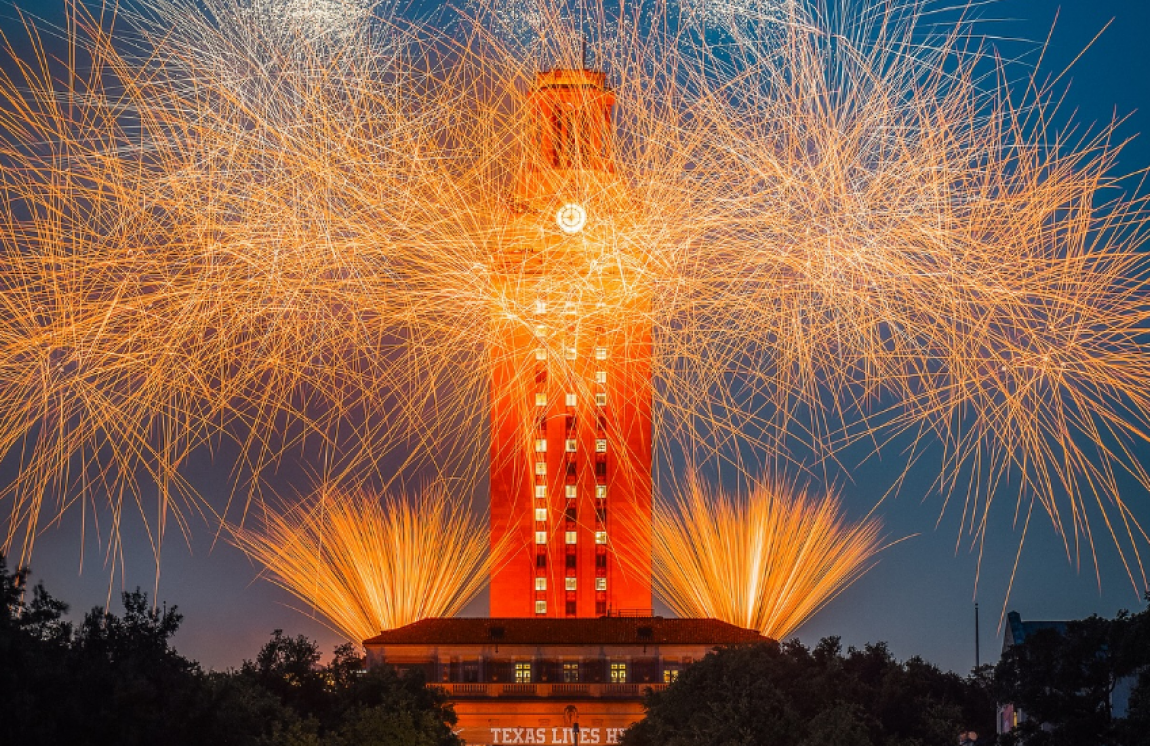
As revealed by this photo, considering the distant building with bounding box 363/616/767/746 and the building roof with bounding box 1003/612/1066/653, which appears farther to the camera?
the distant building with bounding box 363/616/767/746

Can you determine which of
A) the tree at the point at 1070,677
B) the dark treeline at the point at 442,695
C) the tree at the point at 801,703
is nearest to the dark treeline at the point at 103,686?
the dark treeline at the point at 442,695

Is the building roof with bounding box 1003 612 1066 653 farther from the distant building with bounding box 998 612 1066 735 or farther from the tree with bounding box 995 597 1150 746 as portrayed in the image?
the tree with bounding box 995 597 1150 746

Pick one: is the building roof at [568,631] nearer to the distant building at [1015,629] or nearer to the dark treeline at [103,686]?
the distant building at [1015,629]

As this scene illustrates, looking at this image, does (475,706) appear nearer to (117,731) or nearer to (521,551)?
(521,551)

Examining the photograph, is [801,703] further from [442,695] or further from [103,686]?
[103,686]

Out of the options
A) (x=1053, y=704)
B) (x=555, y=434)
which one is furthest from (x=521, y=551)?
(x=1053, y=704)

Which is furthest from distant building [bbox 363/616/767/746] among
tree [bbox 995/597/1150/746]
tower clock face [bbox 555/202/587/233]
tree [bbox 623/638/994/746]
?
tower clock face [bbox 555/202/587/233]
